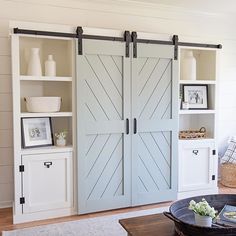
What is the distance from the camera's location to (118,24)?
399 centimetres

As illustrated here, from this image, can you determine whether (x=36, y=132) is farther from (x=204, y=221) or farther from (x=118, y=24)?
(x=204, y=221)

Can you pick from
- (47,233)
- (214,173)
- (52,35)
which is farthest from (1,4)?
(214,173)

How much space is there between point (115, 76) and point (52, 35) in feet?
2.65

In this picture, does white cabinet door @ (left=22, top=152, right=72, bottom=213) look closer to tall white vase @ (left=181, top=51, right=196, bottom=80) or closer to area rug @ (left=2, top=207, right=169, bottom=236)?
area rug @ (left=2, top=207, right=169, bottom=236)

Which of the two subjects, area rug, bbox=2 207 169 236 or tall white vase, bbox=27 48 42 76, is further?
tall white vase, bbox=27 48 42 76

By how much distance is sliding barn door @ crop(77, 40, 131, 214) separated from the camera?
3.35m

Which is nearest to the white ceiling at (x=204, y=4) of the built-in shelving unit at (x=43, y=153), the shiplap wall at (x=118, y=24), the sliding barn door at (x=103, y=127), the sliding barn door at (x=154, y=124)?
the shiplap wall at (x=118, y=24)

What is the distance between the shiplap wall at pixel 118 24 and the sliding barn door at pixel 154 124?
42cm

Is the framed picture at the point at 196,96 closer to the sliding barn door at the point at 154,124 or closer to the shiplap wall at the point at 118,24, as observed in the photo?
the sliding barn door at the point at 154,124

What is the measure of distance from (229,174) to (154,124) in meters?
1.57

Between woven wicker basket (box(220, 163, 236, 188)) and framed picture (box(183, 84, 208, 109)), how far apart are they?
3.18 ft

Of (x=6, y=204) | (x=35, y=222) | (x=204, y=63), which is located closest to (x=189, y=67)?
(x=204, y=63)

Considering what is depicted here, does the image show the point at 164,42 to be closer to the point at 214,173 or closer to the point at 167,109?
the point at 167,109

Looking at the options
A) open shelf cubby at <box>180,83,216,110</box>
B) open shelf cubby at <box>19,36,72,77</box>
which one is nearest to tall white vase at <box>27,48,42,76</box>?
open shelf cubby at <box>19,36,72,77</box>
